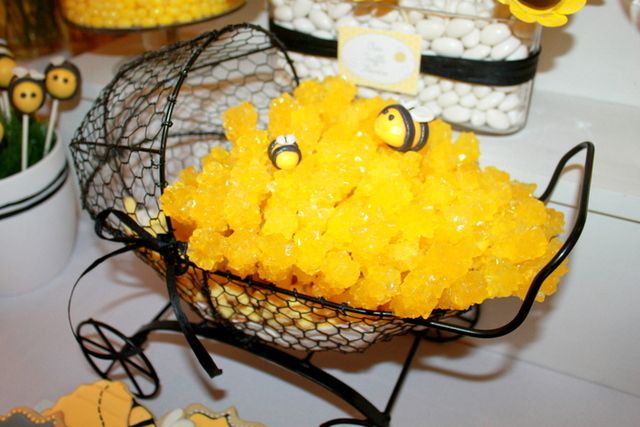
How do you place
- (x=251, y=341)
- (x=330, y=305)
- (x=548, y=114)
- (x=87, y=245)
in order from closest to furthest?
(x=330, y=305) < (x=251, y=341) < (x=548, y=114) < (x=87, y=245)

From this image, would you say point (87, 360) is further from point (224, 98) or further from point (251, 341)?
point (224, 98)

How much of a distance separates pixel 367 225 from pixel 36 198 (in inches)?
19.3

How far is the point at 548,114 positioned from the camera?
2.41 ft

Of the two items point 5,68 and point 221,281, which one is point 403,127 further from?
point 5,68

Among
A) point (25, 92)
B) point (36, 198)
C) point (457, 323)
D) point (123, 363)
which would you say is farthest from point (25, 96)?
point (457, 323)

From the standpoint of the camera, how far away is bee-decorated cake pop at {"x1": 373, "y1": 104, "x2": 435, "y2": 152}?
537 mm

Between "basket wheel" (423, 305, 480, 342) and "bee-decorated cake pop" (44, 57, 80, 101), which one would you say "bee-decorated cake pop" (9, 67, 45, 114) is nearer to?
"bee-decorated cake pop" (44, 57, 80, 101)

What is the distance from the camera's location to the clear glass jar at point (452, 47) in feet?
2.01

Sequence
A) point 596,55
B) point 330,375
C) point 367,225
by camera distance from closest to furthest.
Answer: point 367,225 < point 330,375 < point 596,55

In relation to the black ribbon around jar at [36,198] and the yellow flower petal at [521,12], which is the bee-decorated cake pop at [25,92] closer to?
the black ribbon around jar at [36,198]

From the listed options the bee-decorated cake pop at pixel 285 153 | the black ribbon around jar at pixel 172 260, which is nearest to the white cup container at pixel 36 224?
the black ribbon around jar at pixel 172 260

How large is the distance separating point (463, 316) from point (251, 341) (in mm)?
286

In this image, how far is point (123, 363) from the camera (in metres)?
0.68

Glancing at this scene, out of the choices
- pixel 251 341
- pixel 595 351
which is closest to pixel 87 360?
pixel 251 341
